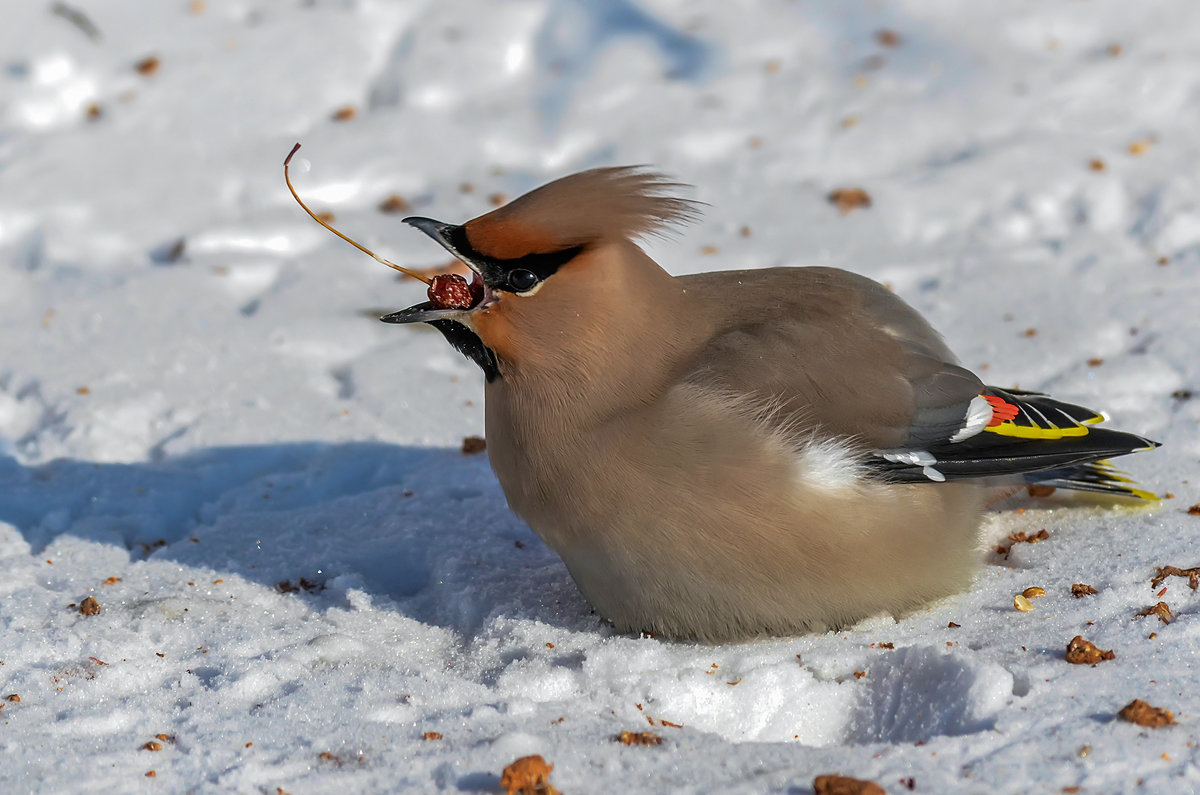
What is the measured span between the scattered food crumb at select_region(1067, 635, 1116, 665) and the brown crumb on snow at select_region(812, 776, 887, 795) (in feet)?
2.44

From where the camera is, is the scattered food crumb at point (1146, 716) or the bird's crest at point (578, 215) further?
the bird's crest at point (578, 215)

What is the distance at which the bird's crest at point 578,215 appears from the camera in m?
3.13

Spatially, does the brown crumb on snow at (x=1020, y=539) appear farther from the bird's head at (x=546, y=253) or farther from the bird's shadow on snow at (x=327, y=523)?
the bird's head at (x=546, y=253)

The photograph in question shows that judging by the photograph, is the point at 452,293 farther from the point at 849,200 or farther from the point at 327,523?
the point at 849,200

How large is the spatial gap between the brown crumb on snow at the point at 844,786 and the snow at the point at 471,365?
7 centimetres

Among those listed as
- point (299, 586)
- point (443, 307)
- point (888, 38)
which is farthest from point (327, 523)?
point (888, 38)

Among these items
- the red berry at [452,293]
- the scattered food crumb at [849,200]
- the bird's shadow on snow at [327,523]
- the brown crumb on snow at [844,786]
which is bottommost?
the bird's shadow on snow at [327,523]

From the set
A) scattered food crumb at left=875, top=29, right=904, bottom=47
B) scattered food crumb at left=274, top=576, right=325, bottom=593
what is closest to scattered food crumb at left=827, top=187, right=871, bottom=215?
scattered food crumb at left=875, top=29, right=904, bottom=47

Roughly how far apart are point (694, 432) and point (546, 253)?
1.82 feet

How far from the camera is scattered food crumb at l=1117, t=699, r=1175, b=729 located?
2.66 meters

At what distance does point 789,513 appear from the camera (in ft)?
10.3

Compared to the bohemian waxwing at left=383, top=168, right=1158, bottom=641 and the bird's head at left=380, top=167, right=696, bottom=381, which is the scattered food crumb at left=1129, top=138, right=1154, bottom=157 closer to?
the bohemian waxwing at left=383, top=168, right=1158, bottom=641

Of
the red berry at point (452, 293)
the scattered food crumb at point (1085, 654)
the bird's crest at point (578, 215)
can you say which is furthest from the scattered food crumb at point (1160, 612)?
the red berry at point (452, 293)

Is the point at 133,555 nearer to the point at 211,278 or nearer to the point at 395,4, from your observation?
A: the point at 211,278
